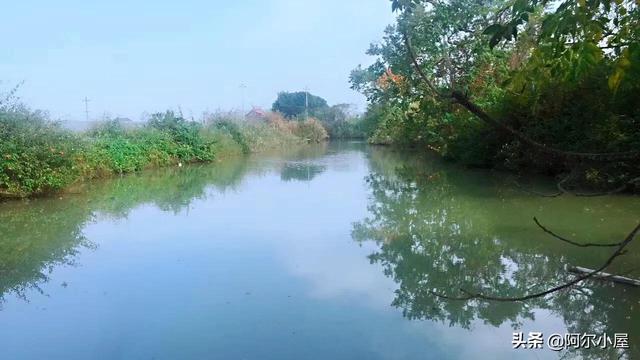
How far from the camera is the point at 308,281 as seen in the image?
4770 mm

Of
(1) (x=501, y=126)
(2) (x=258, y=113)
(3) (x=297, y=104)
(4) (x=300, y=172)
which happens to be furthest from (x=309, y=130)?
(1) (x=501, y=126)

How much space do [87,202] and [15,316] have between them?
20.2 feet

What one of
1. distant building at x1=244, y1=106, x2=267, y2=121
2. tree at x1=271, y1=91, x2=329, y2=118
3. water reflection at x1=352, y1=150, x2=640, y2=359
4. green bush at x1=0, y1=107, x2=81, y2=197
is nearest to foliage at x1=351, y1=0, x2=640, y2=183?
water reflection at x1=352, y1=150, x2=640, y2=359

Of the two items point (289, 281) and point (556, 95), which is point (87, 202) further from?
point (556, 95)

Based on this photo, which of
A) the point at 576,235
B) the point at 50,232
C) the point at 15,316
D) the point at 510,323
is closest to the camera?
the point at 510,323

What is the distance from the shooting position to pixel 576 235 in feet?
19.8

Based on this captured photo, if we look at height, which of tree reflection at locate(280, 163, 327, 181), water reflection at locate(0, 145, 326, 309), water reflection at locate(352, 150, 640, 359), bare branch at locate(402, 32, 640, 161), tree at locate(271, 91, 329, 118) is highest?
tree at locate(271, 91, 329, 118)

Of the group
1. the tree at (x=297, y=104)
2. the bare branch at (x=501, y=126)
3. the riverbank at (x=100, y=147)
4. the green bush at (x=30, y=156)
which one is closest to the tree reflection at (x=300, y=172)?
the riverbank at (x=100, y=147)

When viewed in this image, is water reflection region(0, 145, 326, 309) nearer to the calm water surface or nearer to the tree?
the calm water surface

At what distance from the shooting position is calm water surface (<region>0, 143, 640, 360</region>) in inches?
135

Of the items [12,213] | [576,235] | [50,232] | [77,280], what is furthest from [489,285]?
[12,213]

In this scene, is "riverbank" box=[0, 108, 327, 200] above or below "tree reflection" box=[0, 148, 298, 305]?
above

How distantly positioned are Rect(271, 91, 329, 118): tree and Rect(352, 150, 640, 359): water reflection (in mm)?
40849

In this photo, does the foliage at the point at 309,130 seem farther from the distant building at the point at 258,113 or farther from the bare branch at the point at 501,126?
the bare branch at the point at 501,126
